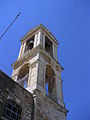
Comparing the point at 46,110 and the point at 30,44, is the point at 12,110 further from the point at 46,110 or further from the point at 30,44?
the point at 30,44

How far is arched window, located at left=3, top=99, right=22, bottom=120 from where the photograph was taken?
8.21 meters

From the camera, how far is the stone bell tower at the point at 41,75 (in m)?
10.5

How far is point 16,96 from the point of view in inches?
362

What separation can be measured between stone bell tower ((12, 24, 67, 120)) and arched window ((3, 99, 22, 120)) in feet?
3.32

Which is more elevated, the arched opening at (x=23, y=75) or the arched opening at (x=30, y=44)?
the arched opening at (x=30, y=44)

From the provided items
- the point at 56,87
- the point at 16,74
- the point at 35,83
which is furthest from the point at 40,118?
the point at 16,74

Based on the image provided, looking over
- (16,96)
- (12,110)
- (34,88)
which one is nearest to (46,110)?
(34,88)

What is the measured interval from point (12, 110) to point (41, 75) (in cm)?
421

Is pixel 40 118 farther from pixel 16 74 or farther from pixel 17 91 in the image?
pixel 16 74

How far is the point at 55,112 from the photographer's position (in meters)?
11.0

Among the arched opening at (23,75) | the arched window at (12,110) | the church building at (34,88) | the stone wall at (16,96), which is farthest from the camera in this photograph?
Result: the arched opening at (23,75)

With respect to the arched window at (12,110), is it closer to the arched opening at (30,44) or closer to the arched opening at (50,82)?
the arched opening at (50,82)

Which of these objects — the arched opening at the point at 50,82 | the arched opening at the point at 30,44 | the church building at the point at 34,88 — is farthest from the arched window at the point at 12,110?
the arched opening at the point at 30,44

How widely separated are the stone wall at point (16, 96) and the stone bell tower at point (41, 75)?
385 mm
